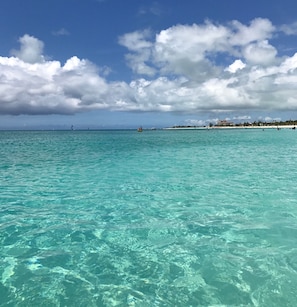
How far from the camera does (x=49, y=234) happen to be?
9.41 meters

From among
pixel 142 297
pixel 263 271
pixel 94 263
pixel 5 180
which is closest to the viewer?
pixel 142 297

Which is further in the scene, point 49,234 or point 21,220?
point 21,220

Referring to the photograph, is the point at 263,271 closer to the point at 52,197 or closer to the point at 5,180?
the point at 52,197

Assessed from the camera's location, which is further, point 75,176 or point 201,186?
point 75,176

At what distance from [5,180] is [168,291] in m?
17.0

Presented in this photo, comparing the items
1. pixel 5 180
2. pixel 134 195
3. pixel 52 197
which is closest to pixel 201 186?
pixel 134 195

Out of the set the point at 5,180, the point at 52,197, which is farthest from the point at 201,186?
the point at 5,180

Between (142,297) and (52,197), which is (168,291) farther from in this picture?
(52,197)

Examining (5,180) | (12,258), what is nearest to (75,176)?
(5,180)

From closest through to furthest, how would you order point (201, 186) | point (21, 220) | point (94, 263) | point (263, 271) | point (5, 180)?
point (263, 271), point (94, 263), point (21, 220), point (201, 186), point (5, 180)

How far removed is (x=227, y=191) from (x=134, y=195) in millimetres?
4928

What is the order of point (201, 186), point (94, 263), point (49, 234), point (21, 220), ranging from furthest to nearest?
point (201, 186) → point (21, 220) → point (49, 234) → point (94, 263)

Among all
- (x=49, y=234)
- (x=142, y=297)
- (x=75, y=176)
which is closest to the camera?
(x=142, y=297)

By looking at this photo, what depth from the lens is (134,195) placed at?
14773 millimetres
